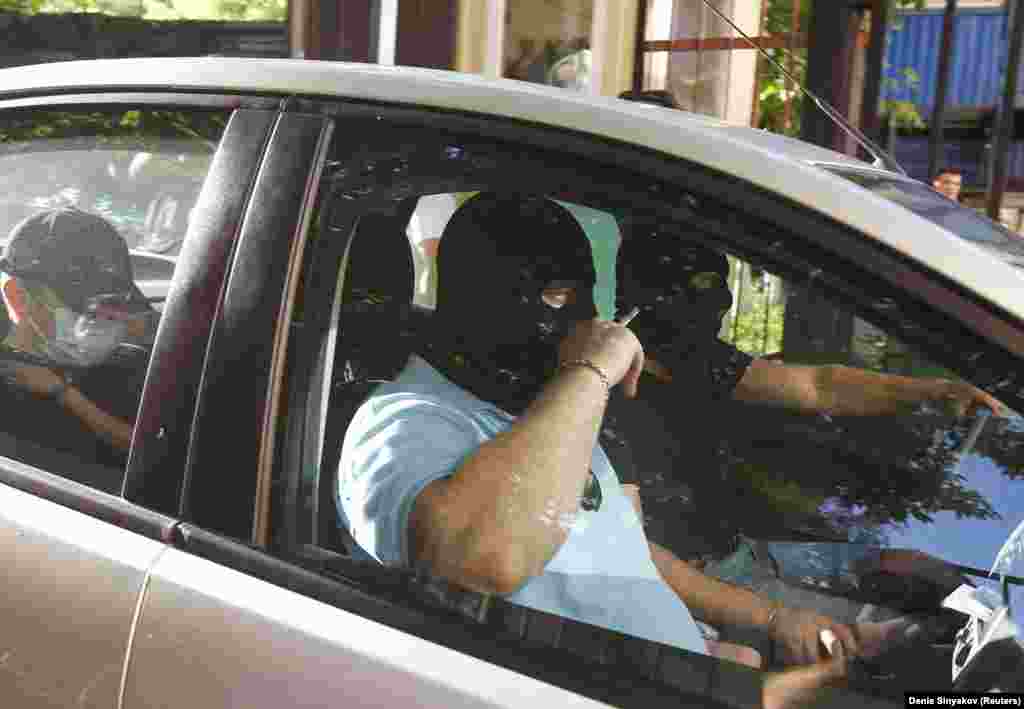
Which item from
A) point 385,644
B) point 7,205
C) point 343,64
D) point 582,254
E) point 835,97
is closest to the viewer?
point 385,644

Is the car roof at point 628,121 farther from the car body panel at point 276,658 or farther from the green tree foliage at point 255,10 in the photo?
the green tree foliage at point 255,10

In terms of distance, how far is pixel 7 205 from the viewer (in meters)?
2.11

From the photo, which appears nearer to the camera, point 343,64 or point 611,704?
point 611,704

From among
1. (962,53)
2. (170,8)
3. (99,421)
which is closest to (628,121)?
(99,421)

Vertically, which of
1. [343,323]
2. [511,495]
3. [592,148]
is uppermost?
[592,148]

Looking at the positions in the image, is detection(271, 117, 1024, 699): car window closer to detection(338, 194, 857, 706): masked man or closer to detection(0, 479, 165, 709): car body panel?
detection(338, 194, 857, 706): masked man

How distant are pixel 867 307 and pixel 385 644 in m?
0.64

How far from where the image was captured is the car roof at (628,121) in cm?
133

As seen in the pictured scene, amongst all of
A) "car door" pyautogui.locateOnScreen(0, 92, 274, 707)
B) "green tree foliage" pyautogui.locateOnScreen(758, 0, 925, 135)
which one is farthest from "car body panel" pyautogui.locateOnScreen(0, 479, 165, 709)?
"green tree foliage" pyautogui.locateOnScreen(758, 0, 925, 135)

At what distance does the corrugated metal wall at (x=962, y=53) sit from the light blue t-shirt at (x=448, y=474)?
11535 millimetres

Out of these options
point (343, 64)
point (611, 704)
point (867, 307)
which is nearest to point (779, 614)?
point (611, 704)

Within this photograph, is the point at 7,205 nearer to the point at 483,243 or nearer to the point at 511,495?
the point at 483,243

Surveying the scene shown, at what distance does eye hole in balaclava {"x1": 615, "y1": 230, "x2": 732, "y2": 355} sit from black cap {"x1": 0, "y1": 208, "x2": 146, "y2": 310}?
2.38 feet

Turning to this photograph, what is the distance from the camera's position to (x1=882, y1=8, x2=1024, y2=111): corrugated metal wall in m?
12.6
